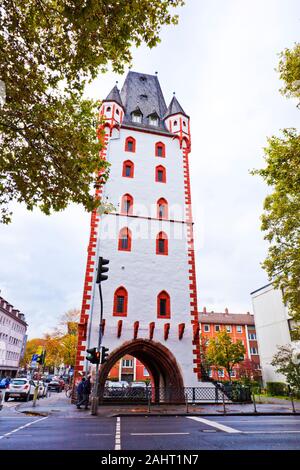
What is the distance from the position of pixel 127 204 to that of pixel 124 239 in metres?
2.89

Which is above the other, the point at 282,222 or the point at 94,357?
the point at 282,222

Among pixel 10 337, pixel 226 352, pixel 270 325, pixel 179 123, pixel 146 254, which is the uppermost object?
pixel 179 123

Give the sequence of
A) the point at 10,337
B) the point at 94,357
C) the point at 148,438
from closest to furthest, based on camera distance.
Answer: the point at 148,438 < the point at 94,357 < the point at 10,337

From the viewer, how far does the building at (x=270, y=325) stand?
116 feet

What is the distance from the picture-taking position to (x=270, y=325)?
125ft

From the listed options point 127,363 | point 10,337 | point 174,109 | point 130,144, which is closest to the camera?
point 130,144

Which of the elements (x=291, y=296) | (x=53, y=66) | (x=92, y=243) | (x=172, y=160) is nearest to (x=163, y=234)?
(x=92, y=243)

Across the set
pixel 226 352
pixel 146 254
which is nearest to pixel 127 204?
pixel 146 254

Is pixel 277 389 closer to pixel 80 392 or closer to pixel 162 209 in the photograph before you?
pixel 162 209

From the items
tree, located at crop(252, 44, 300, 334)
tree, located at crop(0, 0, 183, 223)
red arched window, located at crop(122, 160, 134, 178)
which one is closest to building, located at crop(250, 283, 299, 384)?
tree, located at crop(252, 44, 300, 334)

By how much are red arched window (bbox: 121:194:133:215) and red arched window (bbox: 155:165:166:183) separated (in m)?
3.06

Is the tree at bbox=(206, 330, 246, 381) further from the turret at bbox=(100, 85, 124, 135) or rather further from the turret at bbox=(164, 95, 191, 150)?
the turret at bbox=(100, 85, 124, 135)

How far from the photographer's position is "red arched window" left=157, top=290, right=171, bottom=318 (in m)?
20.6

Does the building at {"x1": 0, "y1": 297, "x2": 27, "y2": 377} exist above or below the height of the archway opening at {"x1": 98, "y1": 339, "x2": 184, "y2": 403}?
above
